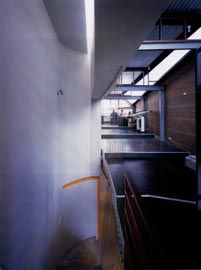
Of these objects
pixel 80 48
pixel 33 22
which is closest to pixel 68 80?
pixel 80 48

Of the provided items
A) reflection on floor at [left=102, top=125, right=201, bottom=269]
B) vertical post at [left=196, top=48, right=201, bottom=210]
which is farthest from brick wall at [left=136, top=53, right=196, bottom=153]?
vertical post at [left=196, top=48, right=201, bottom=210]

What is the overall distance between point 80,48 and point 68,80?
0.51 metres

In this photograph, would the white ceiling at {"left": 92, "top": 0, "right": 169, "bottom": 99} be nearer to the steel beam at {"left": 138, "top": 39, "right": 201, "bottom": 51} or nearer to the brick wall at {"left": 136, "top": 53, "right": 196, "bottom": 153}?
the steel beam at {"left": 138, "top": 39, "right": 201, "bottom": 51}

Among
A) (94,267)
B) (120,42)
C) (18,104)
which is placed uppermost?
(120,42)

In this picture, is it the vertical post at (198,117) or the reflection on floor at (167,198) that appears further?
the vertical post at (198,117)

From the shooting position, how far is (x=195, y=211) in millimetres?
1995

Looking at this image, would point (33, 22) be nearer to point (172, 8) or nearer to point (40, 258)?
point (172, 8)

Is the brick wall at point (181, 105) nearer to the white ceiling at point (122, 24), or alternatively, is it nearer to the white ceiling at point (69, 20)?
the white ceiling at point (69, 20)

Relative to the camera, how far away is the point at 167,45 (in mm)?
1918

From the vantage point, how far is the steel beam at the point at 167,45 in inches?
72.0

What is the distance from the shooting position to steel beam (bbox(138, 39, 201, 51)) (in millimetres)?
1828

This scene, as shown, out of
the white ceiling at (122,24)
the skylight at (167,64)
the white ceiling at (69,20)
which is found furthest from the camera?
the skylight at (167,64)

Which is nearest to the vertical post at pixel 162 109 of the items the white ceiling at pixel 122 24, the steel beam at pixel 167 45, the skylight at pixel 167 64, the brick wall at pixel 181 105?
the brick wall at pixel 181 105

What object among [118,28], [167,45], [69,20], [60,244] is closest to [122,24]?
[118,28]
